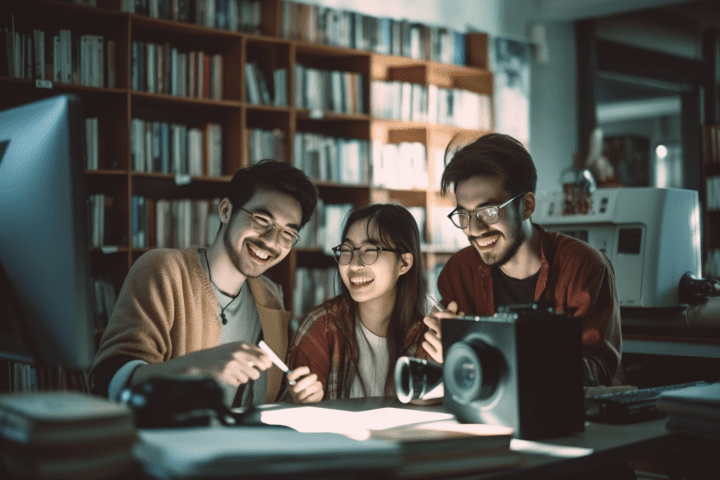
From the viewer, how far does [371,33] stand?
444 centimetres

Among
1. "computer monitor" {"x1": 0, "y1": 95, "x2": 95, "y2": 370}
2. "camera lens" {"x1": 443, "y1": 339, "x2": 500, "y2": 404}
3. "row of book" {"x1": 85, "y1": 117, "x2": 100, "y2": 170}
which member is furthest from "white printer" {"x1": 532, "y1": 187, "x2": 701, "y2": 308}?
"row of book" {"x1": 85, "y1": 117, "x2": 100, "y2": 170}

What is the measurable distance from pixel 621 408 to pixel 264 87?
309 cm

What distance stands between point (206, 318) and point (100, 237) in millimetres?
1801

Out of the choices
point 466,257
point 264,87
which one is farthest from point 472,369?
point 264,87

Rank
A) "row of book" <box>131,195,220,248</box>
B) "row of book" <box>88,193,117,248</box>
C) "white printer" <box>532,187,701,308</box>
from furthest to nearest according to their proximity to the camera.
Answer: "row of book" <box>131,195,220,248</box> → "row of book" <box>88,193,117,248</box> → "white printer" <box>532,187,701,308</box>

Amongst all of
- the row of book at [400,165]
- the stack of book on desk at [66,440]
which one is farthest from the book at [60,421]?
the row of book at [400,165]

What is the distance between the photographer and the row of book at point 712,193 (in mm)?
5789

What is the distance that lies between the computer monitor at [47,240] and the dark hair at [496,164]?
1.14 m

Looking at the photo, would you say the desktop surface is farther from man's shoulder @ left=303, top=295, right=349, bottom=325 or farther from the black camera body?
man's shoulder @ left=303, top=295, right=349, bottom=325

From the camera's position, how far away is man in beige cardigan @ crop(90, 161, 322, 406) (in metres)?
1.72

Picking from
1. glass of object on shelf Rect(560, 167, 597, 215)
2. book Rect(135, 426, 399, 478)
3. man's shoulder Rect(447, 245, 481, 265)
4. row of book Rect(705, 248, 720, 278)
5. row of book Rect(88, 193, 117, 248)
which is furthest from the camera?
row of book Rect(705, 248, 720, 278)

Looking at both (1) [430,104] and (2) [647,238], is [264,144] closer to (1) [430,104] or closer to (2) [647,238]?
(1) [430,104]

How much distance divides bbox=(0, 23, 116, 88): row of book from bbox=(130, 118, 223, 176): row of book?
298 mm

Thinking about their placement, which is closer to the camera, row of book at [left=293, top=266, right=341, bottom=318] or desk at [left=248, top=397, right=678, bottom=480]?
desk at [left=248, top=397, right=678, bottom=480]
